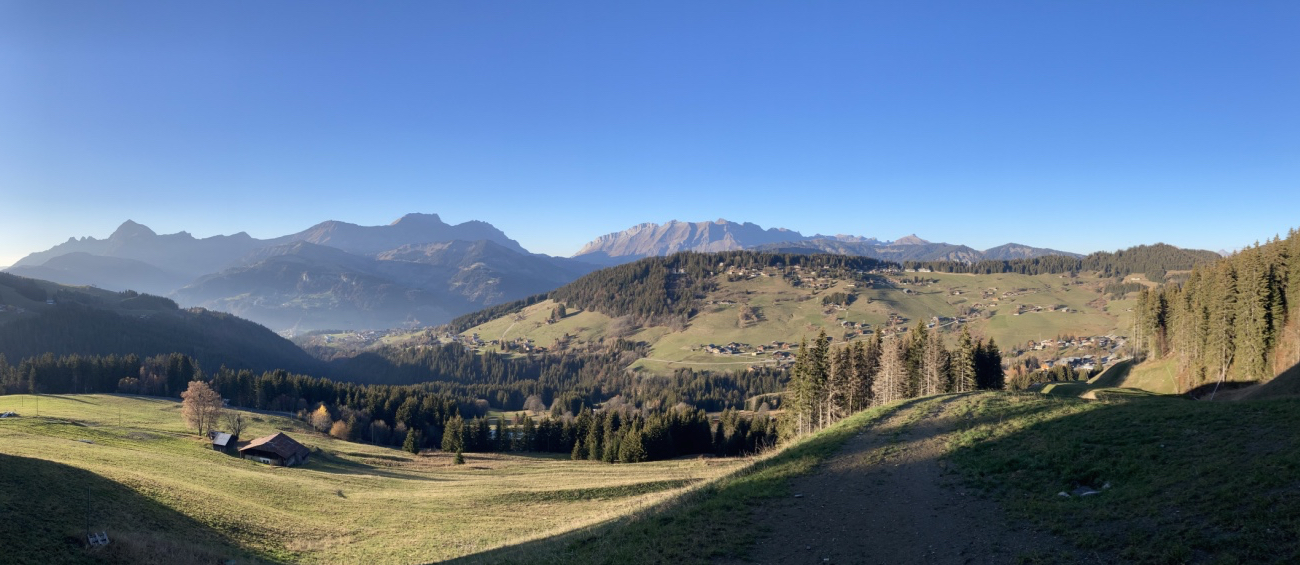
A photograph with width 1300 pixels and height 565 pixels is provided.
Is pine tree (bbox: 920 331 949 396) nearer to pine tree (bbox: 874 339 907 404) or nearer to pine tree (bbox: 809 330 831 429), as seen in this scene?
pine tree (bbox: 874 339 907 404)

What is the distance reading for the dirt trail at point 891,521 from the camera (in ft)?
49.8

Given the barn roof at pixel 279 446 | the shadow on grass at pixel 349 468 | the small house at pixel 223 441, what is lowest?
the shadow on grass at pixel 349 468

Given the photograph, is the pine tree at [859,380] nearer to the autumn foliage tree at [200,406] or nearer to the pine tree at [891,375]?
the pine tree at [891,375]

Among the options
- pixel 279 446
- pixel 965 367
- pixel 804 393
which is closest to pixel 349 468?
pixel 279 446

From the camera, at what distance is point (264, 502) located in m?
37.0

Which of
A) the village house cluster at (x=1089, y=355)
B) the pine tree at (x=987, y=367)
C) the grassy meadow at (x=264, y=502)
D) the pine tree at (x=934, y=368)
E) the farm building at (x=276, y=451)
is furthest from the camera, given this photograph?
the village house cluster at (x=1089, y=355)

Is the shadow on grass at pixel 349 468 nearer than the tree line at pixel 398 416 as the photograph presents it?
Yes

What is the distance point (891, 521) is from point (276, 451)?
67400 millimetres

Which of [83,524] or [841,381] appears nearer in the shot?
[83,524]

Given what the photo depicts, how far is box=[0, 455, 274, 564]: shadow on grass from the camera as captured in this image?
1936 cm

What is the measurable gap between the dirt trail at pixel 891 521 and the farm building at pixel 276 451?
62.0 m

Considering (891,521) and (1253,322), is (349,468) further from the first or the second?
(1253,322)

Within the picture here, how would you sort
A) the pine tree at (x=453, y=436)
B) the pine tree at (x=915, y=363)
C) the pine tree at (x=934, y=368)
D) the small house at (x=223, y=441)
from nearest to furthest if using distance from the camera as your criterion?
the small house at (x=223, y=441)
the pine tree at (x=934, y=368)
the pine tree at (x=915, y=363)
the pine tree at (x=453, y=436)

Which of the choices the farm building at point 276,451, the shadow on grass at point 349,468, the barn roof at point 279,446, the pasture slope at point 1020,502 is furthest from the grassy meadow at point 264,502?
the pasture slope at point 1020,502
